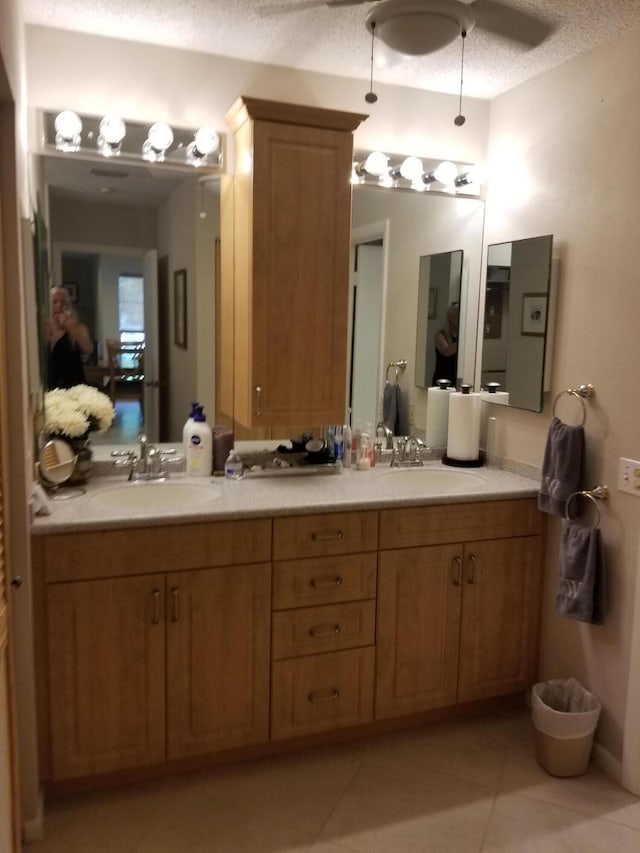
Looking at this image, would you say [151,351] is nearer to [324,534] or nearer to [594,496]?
[324,534]

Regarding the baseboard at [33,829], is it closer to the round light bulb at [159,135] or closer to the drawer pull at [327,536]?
the drawer pull at [327,536]

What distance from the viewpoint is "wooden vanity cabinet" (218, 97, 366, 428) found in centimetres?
242

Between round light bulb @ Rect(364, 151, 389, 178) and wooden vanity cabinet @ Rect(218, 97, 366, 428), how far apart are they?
0.93 feet

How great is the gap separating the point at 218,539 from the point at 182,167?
137 cm

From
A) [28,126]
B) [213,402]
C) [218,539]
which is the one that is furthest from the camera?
[213,402]

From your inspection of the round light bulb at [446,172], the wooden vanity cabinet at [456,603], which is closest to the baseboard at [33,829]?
the wooden vanity cabinet at [456,603]

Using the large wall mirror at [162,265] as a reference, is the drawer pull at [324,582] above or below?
below

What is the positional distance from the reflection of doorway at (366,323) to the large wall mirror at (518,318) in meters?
0.47

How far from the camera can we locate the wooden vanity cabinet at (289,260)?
242 centimetres

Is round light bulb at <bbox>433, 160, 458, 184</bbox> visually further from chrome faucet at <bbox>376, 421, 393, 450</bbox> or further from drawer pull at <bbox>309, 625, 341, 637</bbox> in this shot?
drawer pull at <bbox>309, 625, 341, 637</bbox>

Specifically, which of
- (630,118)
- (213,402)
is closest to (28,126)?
(213,402)

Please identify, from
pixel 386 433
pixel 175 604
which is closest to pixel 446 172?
pixel 386 433

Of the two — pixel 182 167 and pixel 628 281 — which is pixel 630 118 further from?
pixel 182 167

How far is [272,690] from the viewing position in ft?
7.65
